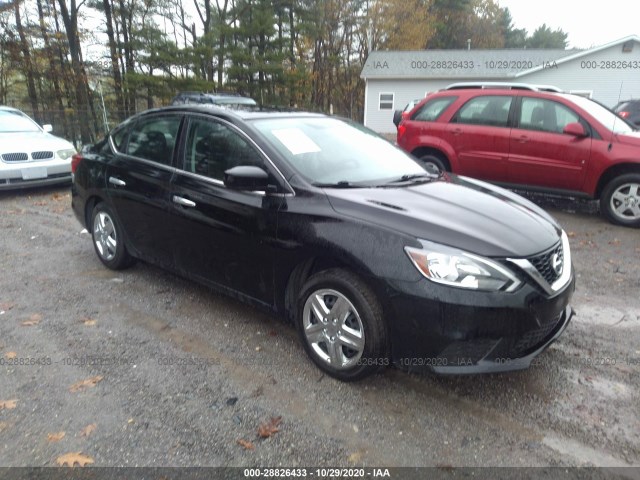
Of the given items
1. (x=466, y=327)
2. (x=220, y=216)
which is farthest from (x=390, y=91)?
(x=466, y=327)

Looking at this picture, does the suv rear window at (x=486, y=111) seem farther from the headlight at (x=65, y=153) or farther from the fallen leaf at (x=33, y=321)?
the headlight at (x=65, y=153)

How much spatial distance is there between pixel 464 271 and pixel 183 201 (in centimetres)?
A: 221

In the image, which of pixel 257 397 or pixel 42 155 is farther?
pixel 42 155

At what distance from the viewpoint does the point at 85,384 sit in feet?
9.61

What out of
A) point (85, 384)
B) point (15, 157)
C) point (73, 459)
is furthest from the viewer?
point (15, 157)

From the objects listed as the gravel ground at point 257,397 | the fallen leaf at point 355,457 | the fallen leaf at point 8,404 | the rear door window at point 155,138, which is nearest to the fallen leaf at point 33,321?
the gravel ground at point 257,397

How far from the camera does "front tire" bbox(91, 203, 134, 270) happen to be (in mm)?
4535

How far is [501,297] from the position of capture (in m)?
2.41

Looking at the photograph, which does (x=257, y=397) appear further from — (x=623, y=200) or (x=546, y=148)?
(x=623, y=200)

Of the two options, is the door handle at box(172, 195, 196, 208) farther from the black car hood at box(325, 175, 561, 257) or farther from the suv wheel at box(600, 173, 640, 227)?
the suv wheel at box(600, 173, 640, 227)

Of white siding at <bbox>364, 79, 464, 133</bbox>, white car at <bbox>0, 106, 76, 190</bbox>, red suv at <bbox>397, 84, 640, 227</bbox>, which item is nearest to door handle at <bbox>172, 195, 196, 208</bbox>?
red suv at <bbox>397, 84, 640, 227</bbox>

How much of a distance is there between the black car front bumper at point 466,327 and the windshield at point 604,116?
4976mm

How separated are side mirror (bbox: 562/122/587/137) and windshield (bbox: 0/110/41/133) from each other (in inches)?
380

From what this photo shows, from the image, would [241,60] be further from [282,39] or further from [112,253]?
[112,253]
